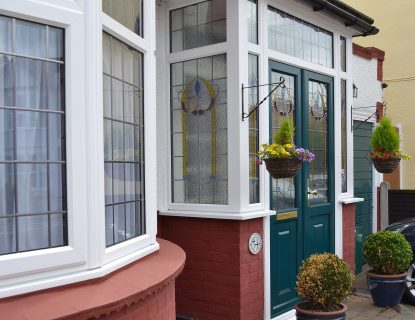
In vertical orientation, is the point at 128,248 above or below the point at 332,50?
below

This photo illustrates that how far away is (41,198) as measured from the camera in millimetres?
2664

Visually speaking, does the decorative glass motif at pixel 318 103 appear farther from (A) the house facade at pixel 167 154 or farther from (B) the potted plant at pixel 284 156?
(B) the potted plant at pixel 284 156

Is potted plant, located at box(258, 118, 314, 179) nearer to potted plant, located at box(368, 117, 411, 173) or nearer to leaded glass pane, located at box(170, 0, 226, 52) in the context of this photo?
leaded glass pane, located at box(170, 0, 226, 52)

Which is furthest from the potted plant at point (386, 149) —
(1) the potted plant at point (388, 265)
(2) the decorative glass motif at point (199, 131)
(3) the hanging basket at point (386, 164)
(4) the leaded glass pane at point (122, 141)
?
(4) the leaded glass pane at point (122, 141)

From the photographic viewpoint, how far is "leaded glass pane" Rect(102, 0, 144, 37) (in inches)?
123

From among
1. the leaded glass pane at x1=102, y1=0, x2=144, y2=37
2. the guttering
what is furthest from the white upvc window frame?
the guttering

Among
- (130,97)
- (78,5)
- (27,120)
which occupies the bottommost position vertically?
(27,120)

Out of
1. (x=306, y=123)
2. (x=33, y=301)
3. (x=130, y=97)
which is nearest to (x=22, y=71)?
(x=130, y=97)

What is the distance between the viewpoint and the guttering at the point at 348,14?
6111 millimetres

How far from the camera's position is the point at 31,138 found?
2.63m

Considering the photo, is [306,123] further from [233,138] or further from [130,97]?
[130,97]

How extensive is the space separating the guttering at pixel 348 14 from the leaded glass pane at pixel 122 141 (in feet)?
10.8

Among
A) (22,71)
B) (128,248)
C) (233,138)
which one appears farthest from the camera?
(233,138)

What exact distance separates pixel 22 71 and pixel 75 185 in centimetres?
63
